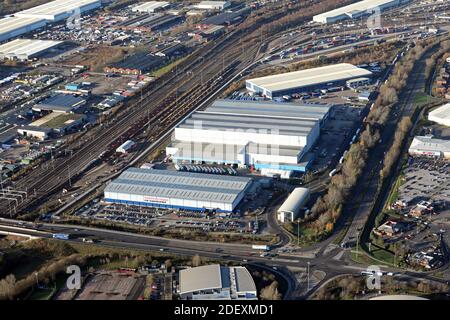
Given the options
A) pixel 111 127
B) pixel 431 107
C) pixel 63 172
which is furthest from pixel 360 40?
pixel 63 172

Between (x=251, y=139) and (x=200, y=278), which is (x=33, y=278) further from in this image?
(x=251, y=139)

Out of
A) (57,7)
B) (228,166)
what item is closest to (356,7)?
(57,7)

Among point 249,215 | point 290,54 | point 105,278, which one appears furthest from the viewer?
point 290,54

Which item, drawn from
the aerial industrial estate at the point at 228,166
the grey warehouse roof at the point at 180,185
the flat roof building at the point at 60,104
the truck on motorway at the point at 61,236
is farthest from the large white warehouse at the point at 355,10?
the truck on motorway at the point at 61,236

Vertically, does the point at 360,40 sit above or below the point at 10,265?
above

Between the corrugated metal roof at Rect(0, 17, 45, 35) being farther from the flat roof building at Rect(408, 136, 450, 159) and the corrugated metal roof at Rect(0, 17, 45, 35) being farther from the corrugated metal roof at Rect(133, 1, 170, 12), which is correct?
the flat roof building at Rect(408, 136, 450, 159)

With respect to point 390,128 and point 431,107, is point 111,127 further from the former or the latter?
point 431,107

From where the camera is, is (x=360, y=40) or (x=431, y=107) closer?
(x=431, y=107)
